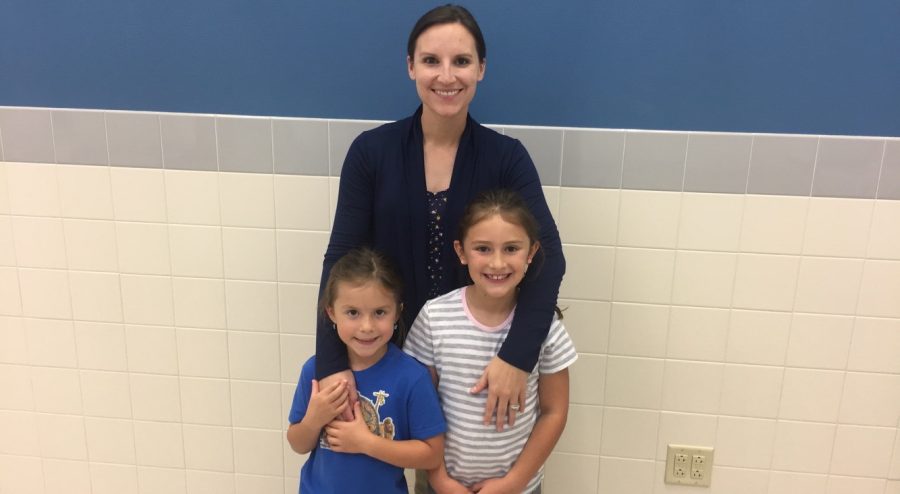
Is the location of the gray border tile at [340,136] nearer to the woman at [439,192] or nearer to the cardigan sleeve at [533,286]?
the woman at [439,192]

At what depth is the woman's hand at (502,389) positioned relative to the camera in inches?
50.9

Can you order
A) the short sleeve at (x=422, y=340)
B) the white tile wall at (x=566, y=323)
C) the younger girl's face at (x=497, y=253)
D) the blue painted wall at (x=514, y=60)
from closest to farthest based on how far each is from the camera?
the younger girl's face at (x=497, y=253), the short sleeve at (x=422, y=340), the blue painted wall at (x=514, y=60), the white tile wall at (x=566, y=323)

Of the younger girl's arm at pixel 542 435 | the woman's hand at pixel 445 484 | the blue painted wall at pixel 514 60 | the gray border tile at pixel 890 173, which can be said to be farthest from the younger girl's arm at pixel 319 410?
the gray border tile at pixel 890 173

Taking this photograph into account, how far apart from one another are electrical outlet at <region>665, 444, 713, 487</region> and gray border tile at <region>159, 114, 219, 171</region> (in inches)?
62.7

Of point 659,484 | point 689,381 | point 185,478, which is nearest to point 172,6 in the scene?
point 185,478

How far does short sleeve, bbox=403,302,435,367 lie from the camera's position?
1.36 metres

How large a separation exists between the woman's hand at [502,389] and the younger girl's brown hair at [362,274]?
238mm

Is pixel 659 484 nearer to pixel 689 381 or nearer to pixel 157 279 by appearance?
pixel 689 381

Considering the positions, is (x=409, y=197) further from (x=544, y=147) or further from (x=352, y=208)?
(x=544, y=147)

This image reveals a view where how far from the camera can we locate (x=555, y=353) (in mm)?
1360

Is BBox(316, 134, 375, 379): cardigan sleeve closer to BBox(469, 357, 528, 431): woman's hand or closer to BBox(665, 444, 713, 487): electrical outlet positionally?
BBox(469, 357, 528, 431): woman's hand

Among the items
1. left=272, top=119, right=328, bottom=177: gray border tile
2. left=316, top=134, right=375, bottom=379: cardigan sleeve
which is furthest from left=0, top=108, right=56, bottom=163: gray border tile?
left=316, top=134, right=375, bottom=379: cardigan sleeve

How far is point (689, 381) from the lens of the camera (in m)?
1.80

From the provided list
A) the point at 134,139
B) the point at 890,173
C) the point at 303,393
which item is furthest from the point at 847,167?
the point at 134,139
